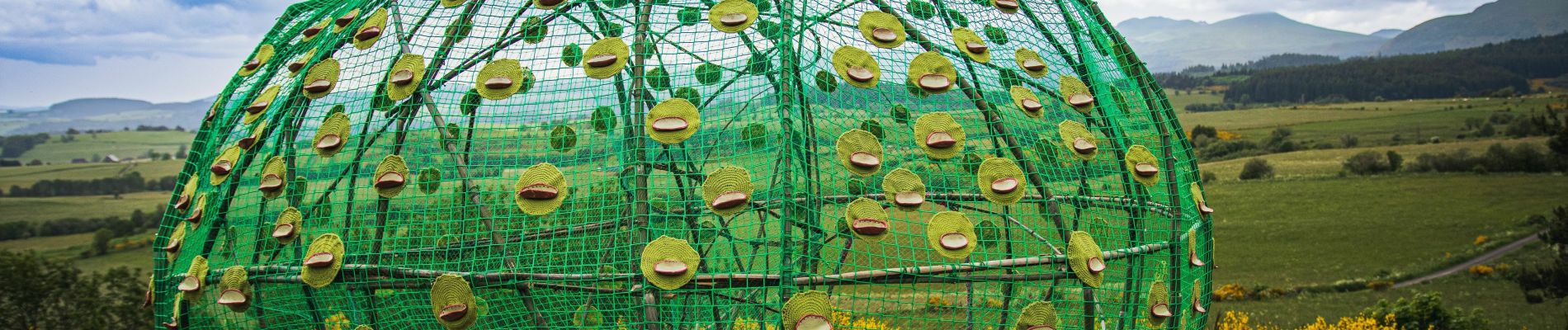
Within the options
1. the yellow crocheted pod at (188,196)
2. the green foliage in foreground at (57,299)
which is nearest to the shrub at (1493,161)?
the yellow crocheted pod at (188,196)

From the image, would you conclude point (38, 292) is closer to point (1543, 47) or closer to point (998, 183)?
point (998, 183)

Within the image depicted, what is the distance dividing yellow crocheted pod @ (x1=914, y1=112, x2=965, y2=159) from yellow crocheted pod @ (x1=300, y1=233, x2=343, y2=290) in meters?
2.69

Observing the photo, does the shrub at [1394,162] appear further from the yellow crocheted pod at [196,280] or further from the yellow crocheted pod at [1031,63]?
the yellow crocheted pod at [196,280]

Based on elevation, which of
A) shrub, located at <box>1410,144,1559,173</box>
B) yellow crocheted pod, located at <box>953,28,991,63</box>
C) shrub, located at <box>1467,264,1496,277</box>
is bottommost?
shrub, located at <box>1467,264,1496,277</box>

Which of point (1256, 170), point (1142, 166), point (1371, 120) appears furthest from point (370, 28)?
point (1371, 120)

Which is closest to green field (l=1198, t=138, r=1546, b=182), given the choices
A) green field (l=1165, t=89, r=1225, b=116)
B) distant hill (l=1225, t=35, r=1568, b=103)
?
distant hill (l=1225, t=35, r=1568, b=103)

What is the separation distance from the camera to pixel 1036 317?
4.24 m

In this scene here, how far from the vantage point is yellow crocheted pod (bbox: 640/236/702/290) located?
149 inches

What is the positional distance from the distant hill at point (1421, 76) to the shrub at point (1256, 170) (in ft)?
86.6

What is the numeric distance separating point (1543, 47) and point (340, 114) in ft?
241

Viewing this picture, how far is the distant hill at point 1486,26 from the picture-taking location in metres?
94.6

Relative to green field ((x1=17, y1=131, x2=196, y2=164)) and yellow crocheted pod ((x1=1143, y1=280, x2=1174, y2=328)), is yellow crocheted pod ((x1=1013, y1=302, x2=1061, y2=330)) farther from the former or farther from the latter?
green field ((x1=17, y1=131, x2=196, y2=164))

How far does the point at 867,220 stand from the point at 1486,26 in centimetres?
16355

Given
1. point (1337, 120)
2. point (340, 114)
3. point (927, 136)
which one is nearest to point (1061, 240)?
point (927, 136)
